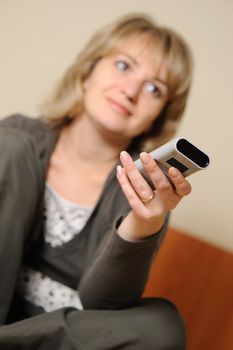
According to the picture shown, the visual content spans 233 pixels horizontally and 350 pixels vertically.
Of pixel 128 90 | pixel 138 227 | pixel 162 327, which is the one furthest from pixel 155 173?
pixel 128 90

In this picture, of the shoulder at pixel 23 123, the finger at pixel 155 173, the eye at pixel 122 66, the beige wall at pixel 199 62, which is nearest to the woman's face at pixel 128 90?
the eye at pixel 122 66

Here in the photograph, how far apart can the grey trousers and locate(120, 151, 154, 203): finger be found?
0.70 ft

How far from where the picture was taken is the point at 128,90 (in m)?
0.82

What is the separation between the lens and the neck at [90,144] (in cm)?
87

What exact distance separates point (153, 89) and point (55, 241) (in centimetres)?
36

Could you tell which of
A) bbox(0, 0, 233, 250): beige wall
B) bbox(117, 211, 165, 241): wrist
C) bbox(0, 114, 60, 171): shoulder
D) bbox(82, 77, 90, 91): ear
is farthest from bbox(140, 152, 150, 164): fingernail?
bbox(0, 0, 233, 250): beige wall

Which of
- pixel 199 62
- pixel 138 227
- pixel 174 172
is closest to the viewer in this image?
pixel 174 172

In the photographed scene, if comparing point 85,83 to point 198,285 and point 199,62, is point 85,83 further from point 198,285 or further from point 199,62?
point 198,285

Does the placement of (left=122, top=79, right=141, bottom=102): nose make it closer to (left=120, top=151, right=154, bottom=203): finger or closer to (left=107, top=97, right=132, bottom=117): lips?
(left=107, top=97, right=132, bottom=117): lips

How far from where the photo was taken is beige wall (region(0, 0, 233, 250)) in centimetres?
104

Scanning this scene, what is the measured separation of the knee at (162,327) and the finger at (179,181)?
0.73ft

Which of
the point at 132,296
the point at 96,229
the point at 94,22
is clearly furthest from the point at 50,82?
the point at 132,296

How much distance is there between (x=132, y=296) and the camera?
26.2 inches

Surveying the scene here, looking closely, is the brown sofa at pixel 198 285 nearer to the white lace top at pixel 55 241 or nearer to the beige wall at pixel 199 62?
the beige wall at pixel 199 62
